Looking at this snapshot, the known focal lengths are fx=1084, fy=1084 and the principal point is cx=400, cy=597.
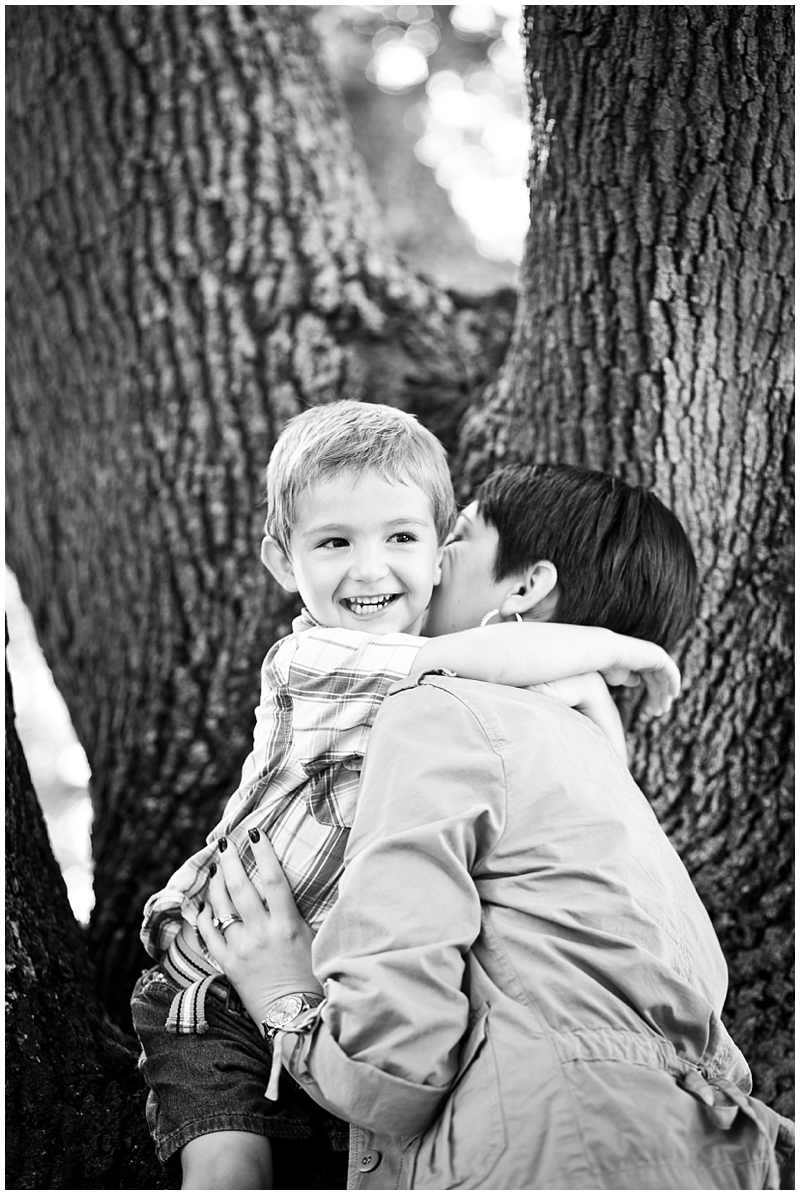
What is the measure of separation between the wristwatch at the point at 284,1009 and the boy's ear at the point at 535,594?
0.76 m

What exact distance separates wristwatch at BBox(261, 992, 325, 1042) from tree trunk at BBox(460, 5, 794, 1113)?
106cm

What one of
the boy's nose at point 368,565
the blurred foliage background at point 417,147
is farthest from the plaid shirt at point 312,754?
the blurred foliage background at point 417,147

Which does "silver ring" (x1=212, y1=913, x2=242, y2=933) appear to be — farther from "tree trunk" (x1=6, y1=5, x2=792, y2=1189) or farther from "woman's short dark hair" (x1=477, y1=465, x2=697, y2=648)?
"woman's short dark hair" (x1=477, y1=465, x2=697, y2=648)

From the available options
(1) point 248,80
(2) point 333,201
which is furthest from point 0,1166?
(1) point 248,80

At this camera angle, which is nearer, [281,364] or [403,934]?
[403,934]

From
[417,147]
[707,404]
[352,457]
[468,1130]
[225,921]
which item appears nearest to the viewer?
[468,1130]

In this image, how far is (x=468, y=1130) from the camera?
4.70ft

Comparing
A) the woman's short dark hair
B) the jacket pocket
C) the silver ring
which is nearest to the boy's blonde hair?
the woman's short dark hair

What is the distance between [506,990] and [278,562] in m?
0.96

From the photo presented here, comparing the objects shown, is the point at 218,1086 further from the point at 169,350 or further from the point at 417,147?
the point at 417,147

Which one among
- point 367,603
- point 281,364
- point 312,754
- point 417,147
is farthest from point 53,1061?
point 417,147

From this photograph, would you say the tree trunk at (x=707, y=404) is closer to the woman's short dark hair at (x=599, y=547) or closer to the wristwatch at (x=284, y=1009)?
the woman's short dark hair at (x=599, y=547)

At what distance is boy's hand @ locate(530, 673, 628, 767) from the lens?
1887 mm

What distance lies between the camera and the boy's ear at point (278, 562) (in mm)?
2127
